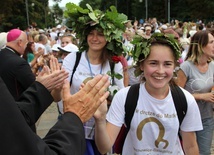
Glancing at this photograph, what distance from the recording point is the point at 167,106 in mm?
2389

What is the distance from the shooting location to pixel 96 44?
3.61m

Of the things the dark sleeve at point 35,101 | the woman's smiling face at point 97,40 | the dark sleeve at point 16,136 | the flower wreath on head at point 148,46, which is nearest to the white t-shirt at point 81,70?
the woman's smiling face at point 97,40

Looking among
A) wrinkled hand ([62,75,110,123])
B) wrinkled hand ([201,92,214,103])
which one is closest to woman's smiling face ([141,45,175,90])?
wrinkled hand ([62,75,110,123])

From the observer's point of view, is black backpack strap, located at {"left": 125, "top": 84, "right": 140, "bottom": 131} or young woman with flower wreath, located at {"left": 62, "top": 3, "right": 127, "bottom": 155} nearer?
black backpack strap, located at {"left": 125, "top": 84, "right": 140, "bottom": 131}

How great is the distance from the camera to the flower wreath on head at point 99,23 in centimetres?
362

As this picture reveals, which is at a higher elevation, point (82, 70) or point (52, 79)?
point (52, 79)

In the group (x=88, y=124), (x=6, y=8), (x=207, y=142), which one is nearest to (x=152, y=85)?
(x=88, y=124)

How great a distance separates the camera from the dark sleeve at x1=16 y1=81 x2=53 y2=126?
2070 mm

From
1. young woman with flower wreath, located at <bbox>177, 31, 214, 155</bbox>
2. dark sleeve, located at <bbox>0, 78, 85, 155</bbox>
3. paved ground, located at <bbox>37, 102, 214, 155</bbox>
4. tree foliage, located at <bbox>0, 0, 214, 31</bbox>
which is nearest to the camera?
dark sleeve, located at <bbox>0, 78, 85, 155</bbox>

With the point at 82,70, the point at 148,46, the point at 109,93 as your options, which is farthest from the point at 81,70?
the point at 148,46

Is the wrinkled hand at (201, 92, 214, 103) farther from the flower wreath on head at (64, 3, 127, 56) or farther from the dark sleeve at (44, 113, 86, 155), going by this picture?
the dark sleeve at (44, 113, 86, 155)

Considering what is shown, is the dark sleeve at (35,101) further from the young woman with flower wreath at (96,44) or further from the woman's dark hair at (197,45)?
the woman's dark hair at (197,45)

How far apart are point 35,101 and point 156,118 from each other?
950 mm

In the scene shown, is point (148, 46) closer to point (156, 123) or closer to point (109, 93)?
point (156, 123)
